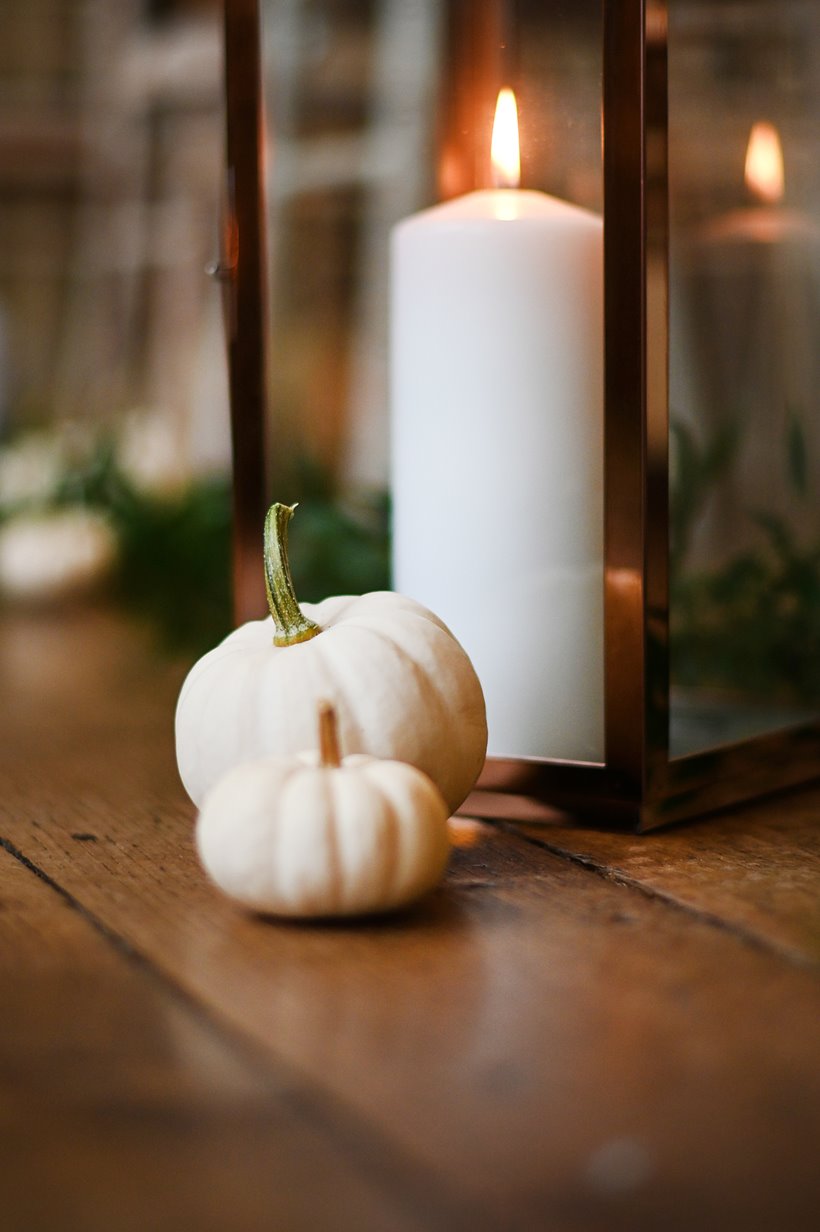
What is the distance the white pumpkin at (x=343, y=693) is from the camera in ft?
1.36

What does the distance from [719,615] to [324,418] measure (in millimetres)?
207

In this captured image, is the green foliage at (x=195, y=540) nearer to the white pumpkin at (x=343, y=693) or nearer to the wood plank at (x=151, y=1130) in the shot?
the white pumpkin at (x=343, y=693)

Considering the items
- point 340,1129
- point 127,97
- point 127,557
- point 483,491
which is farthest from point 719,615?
point 127,97

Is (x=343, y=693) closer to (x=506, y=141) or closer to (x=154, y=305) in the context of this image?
(x=506, y=141)

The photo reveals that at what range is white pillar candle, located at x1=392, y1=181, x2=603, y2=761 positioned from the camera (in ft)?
1.58

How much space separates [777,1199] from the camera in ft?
0.74

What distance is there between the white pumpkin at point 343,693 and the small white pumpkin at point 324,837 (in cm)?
4

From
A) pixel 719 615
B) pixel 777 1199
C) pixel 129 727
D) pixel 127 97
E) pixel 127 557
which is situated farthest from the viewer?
pixel 127 97

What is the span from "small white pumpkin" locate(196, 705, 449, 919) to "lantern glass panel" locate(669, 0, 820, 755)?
8.7 inches

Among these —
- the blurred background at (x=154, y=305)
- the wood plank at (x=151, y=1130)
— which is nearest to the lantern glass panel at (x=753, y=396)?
the blurred background at (x=154, y=305)

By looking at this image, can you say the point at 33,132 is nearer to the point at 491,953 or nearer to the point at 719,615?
the point at 719,615

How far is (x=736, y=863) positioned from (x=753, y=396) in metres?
0.25

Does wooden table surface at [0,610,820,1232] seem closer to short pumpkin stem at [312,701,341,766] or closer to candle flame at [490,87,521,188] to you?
short pumpkin stem at [312,701,341,766]

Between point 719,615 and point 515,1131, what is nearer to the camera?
point 515,1131
